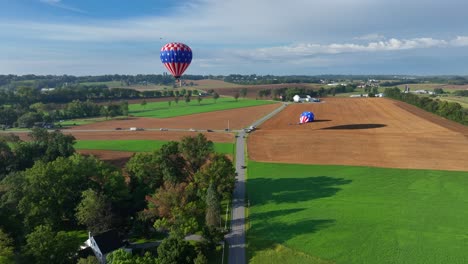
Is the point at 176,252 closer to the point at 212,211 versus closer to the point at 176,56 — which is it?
the point at 212,211

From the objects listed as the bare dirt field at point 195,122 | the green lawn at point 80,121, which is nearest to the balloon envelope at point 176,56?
the bare dirt field at point 195,122

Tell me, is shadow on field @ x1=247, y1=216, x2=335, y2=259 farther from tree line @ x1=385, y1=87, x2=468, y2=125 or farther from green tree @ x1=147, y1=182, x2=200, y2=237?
tree line @ x1=385, y1=87, x2=468, y2=125

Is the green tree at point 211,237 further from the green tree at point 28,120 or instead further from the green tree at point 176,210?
the green tree at point 28,120

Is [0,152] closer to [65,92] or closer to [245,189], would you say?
[245,189]

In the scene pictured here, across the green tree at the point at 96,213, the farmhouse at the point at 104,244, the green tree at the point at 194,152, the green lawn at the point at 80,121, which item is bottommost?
the farmhouse at the point at 104,244

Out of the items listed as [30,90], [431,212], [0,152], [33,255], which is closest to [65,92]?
[30,90]

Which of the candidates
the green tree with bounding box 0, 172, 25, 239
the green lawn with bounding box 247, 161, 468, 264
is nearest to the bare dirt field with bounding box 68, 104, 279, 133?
the green lawn with bounding box 247, 161, 468, 264
